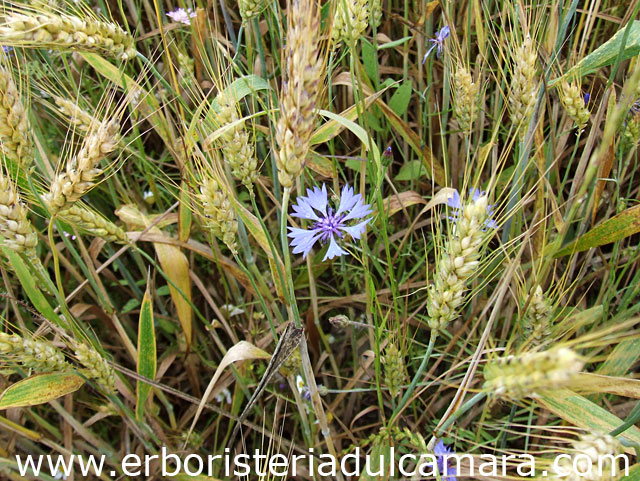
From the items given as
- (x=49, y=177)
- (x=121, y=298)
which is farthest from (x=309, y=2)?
(x=121, y=298)

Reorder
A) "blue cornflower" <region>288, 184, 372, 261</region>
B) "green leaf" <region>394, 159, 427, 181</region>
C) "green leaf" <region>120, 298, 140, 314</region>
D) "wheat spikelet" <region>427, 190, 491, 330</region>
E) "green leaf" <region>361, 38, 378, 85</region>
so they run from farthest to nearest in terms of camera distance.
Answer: "green leaf" <region>120, 298, 140, 314</region> → "green leaf" <region>394, 159, 427, 181</region> → "green leaf" <region>361, 38, 378, 85</region> → "blue cornflower" <region>288, 184, 372, 261</region> → "wheat spikelet" <region>427, 190, 491, 330</region>

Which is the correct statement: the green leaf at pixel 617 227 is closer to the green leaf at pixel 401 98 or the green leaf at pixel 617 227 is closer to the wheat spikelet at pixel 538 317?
the wheat spikelet at pixel 538 317

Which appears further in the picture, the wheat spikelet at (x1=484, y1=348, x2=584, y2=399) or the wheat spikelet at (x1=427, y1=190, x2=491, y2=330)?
the wheat spikelet at (x1=427, y1=190, x2=491, y2=330)

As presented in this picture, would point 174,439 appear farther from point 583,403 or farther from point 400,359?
point 583,403

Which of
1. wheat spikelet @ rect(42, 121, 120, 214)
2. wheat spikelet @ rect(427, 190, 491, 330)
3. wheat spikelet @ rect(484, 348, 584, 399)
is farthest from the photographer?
wheat spikelet @ rect(42, 121, 120, 214)

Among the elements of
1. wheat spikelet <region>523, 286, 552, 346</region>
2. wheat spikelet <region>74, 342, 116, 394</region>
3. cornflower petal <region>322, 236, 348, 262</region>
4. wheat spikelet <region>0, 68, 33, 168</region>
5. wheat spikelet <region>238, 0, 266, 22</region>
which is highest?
wheat spikelet <region>238, 0, 266, 22</region>

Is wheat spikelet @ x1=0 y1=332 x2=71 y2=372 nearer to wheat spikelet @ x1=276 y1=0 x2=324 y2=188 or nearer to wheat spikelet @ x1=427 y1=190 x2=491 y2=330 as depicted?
wheat spikelet @ x1=276 y1=0 x2=324 y2=188

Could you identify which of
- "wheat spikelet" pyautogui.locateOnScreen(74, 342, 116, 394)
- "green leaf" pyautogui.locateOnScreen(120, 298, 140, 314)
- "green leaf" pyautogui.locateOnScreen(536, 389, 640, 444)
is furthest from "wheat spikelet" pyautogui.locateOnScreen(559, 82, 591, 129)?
"green leaf" pyautogui.locateOnScreen(120, 298, 140, 314)

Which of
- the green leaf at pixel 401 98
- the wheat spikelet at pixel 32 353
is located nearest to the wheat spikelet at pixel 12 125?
the wheat spikelet at pixel 32 353

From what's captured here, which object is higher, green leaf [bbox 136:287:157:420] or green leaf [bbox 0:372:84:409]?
green leaf [bbox 136:287:157:420]
